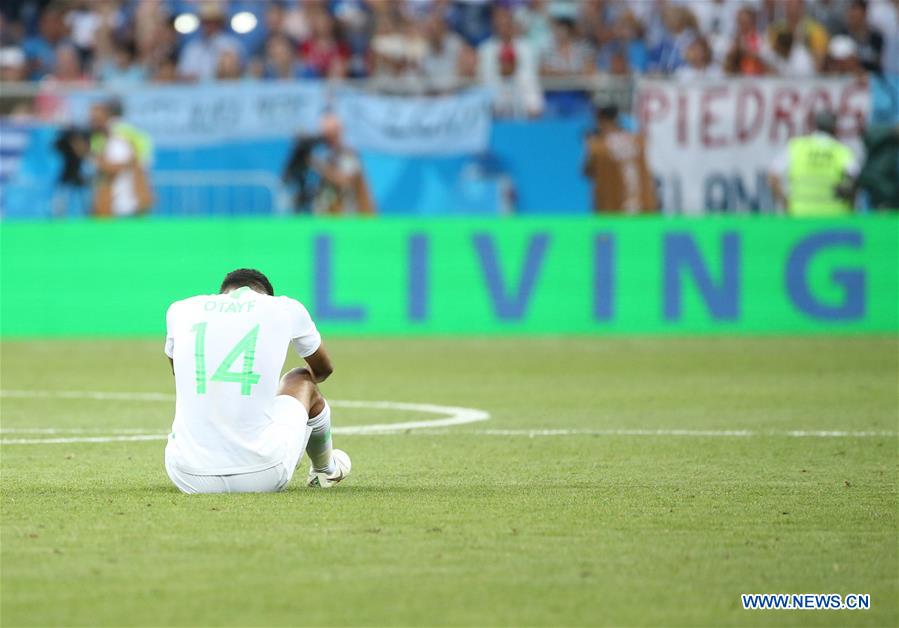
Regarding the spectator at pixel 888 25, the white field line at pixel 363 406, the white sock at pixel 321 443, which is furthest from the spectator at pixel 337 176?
the white sock at pixel 321 443

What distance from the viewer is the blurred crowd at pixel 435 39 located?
24703 mm

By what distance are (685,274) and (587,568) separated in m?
13.7

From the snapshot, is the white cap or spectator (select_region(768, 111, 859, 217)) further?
the white cap

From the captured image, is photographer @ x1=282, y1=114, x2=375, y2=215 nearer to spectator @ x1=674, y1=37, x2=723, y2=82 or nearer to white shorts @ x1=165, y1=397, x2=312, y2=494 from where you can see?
spectator @ x1=674, y1=37, x2=723, y2=82

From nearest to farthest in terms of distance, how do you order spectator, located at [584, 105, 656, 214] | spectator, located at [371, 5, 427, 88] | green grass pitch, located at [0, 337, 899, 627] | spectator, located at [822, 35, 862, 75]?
green grass pitch, located at [0, 337, 899, 627]
spectator, located at [584, 105, 656, 214]
spectator, located at [822, 35, 862, 75]
spectator, located at [371, 5, 427, 88]

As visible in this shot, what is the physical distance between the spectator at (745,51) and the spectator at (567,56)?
1972mm

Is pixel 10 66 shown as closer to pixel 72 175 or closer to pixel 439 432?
pixel 72 175

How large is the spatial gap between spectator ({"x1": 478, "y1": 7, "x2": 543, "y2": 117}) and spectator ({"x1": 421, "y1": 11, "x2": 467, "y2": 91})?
35cm

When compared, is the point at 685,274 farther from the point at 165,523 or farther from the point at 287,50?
the point at 165,523

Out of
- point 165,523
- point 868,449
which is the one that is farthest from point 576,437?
point 165,523

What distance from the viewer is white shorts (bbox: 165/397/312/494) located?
8711 millimetres

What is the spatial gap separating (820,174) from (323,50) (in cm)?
773

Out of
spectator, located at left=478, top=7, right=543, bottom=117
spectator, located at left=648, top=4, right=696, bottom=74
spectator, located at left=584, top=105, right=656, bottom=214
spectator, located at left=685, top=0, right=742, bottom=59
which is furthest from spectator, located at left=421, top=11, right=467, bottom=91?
spectator, located at left=685, top=0, right=742, bottom=59

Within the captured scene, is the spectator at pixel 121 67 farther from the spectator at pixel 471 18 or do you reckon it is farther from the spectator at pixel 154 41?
the spectator at pixel 471 18
